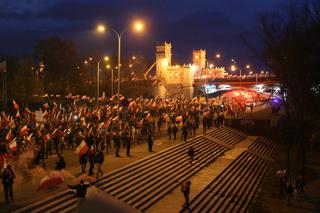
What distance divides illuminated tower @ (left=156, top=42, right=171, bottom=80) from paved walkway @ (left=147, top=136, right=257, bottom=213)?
220ft

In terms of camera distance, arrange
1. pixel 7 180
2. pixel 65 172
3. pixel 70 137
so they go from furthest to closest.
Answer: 1. pixel 70 137
2. pixel 7 180
3. pixel 65 172

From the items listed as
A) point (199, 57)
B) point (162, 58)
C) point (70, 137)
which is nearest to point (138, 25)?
point (70, 137)

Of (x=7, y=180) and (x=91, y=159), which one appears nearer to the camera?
(x=7, y=180)

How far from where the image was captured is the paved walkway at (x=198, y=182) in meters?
16.0

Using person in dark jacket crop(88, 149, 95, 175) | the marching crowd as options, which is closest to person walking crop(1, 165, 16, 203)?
the marching crowd

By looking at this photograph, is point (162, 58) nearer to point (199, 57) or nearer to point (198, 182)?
point (199, 57)

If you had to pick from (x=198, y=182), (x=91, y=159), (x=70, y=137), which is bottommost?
(x=198, y=182)

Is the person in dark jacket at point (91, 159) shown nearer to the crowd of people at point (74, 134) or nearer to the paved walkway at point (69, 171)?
the crowd of people at point (74, 134)

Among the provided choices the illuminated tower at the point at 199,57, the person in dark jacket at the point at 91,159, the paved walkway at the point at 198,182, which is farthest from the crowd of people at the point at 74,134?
the illuminated tower at the point at 199,57

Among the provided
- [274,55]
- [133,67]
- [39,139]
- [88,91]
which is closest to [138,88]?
[88,91]

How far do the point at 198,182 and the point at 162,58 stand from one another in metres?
83.0

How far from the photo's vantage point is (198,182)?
20.3 metres

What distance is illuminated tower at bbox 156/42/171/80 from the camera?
98294 mm

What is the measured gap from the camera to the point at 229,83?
89.6 meters
